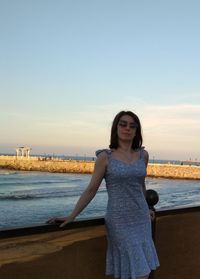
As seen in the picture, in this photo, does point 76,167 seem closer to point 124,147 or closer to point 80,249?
point 80,249

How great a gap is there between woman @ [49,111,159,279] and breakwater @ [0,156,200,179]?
79.4 m

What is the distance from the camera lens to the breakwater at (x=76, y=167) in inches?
3236

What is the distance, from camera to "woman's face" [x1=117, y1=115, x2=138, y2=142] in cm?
279

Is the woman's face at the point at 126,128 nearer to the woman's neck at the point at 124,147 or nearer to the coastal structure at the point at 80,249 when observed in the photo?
the woman's neck at the point at 124,147

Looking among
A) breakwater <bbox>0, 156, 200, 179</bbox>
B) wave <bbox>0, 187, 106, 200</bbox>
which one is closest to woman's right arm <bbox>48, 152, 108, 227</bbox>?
wave <bbox>0, 187, 106, 200</bbox>

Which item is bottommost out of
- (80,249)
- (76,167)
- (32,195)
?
(32,195)

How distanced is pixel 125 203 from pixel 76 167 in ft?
290

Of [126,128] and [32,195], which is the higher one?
[126,128]

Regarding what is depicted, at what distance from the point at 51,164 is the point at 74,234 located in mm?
92330

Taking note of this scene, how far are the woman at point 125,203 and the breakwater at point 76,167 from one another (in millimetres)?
79384

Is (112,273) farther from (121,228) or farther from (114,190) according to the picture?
(114,190)

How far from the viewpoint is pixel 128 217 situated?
2680 mm

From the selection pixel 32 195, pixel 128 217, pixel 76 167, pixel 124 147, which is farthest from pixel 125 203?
pixel 76 167

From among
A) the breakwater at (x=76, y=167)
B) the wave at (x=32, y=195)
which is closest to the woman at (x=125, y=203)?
the wave at (x=32, y=195)
